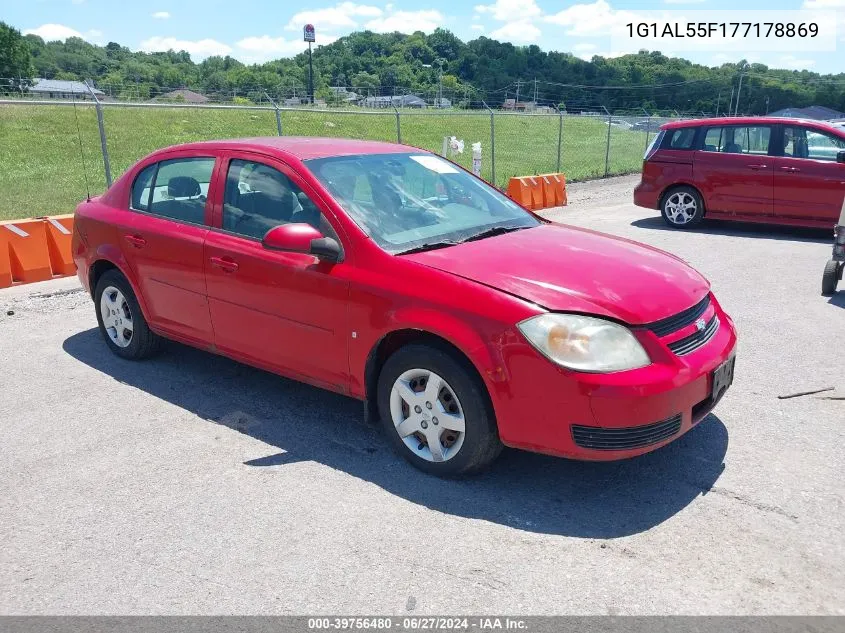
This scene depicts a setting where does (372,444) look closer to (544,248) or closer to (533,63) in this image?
(544,248)

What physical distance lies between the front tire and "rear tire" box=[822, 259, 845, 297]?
211 inches

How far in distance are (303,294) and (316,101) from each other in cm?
3763

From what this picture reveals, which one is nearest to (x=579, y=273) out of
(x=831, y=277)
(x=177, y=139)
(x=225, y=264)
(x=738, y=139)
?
(x=225, y=264)

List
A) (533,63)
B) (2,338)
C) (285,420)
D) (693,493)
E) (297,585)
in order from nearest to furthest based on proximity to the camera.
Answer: (297,585), (693,493), (285,420), (2,338), (533,63)

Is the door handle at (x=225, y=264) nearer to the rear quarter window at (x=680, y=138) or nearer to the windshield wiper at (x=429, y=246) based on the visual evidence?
the windshield wiper at (x=429, y=246)

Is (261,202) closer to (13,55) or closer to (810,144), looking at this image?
(810,144)

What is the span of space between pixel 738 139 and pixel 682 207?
1294mm

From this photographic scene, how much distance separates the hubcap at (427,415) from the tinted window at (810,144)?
923cm

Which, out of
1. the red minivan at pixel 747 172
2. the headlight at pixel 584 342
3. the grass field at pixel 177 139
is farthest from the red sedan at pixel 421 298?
the grass field at pixel 177 139

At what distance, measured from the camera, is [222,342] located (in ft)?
15.2

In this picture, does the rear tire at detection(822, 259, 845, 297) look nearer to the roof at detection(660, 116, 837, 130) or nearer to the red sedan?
the red sedan

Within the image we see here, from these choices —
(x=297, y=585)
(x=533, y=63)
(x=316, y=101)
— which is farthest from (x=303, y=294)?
(x=533, y=63)

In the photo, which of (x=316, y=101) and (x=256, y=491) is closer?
(x=256, y=491)

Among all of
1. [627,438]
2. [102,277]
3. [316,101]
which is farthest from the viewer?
[316,101]
